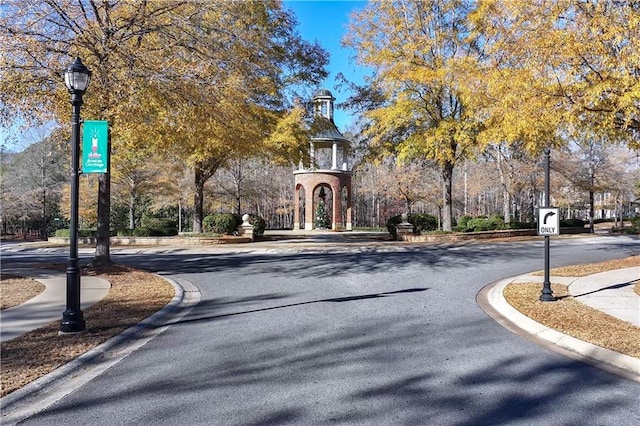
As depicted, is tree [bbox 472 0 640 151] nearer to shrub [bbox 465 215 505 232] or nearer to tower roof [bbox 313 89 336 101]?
shrub [bbox 465 215 505 232]

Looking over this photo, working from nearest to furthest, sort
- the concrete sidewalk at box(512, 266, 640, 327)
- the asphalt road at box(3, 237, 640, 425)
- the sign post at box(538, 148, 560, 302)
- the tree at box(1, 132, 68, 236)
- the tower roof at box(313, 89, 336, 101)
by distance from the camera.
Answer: the asphalt road at box(3, 237, 640, 425) → the concrete sidewalk at box(512, 266, 640, 327) → the sign post at box(538, 148, 560, 302) → the tower roof at box(313, 89, 336, 101) → the tree at box(1, 132, 68, 236)

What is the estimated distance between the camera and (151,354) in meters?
5.38

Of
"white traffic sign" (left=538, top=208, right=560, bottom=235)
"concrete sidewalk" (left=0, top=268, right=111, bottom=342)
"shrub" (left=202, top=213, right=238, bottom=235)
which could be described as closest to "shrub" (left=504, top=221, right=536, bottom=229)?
"shrub" (left=202, top=213, right=238, bottom=235)

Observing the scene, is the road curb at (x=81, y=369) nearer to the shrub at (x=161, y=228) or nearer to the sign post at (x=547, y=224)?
the sign post at (x=547, y=224)

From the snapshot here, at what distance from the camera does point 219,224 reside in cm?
2439

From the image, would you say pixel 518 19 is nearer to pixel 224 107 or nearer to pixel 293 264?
pixel 224 107

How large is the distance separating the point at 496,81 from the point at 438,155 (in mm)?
10011

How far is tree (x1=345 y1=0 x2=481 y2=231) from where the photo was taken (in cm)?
2114

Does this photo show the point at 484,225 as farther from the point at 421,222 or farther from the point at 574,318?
the point at 574,318

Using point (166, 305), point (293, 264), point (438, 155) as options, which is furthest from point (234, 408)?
point (438, 155)

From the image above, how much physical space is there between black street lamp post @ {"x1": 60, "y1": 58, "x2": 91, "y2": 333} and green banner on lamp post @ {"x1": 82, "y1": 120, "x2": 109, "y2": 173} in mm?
227

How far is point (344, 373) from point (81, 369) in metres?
2.70

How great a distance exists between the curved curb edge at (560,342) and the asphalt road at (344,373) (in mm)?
193

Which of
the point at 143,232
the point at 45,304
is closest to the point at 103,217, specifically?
the point at 45,304
